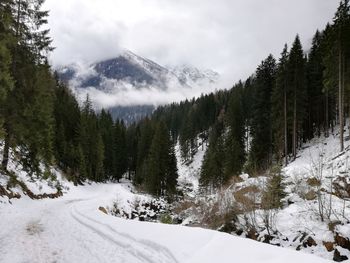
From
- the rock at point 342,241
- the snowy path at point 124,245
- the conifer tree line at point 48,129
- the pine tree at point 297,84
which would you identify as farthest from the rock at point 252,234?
the pine tree at point 297,84

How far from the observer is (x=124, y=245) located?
10.7 metres

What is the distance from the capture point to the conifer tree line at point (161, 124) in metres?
24.6

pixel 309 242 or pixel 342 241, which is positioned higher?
pixel 342 241

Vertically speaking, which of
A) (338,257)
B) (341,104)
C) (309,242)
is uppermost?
(341,104)

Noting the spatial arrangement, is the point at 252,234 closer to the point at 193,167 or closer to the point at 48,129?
the point at 48,129

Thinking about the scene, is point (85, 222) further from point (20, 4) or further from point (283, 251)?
point (20, 4)

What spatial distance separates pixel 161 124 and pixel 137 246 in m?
49.1

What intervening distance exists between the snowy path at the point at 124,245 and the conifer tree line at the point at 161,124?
22.4ft

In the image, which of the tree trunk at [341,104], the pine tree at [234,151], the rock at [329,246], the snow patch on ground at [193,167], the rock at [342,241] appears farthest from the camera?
the snow patch on ground at [193,167]

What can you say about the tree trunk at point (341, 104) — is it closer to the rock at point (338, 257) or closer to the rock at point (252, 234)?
the rock at point (252, 234)

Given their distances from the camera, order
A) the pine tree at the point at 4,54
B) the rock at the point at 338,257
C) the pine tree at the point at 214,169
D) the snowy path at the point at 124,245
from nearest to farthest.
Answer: the snowy path at the point at 124,245
the rock at the point at 338,257
the pine tree at the point at 4,54
the pine tree at the point at 214,169

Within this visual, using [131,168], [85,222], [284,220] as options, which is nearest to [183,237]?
[284,220]

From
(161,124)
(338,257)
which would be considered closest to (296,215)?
(338,257)

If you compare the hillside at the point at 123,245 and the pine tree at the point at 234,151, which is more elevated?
the pine tree at the point at 234,151
